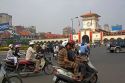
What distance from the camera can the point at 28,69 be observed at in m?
11.9

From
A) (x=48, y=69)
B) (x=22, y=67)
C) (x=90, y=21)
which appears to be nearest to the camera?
(x=22, y=67)

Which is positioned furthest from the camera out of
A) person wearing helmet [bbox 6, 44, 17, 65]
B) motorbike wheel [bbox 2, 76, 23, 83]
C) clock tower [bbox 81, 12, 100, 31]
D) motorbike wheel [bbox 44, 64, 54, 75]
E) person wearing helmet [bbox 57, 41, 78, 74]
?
clock tower [bbox 81, 12, 100, 31]

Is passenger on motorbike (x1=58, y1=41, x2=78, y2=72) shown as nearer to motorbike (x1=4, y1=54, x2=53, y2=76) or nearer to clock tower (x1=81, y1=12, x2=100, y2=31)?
motorbike (x1=4, y1=54, x2=53, y2=76)

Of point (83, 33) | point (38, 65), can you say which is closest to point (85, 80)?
point (38, 65)

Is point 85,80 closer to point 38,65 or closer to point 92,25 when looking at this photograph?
point 38,65

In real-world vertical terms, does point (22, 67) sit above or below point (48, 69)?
above

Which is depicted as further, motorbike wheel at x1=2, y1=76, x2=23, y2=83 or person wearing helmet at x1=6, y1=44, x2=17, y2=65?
person wearing helmet at x1=6, y1=44, x2=17, y2=65

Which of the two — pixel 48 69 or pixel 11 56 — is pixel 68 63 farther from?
pixel 11 56

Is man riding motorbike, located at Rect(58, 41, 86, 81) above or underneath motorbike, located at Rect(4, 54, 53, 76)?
above

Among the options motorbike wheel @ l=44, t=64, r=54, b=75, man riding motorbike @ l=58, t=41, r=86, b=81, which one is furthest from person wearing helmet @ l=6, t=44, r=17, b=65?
man riding motorbike @ l=58, t=41, r=86, b=81

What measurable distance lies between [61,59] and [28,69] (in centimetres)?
398


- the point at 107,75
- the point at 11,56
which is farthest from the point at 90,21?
the point at 107,75

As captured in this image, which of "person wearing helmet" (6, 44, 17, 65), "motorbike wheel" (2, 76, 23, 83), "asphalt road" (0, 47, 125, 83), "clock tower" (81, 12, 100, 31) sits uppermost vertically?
"clock tower" (81, 12, 100, 31)

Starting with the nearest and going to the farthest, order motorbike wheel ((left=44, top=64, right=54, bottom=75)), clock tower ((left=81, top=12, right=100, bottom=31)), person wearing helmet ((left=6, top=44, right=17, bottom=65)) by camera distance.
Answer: person wearing helmet ((left=6, top=44, right=17, bottom=65))
motorbike wheel ((left=44, top=64, right=54, bottom=75))
clock tower ((left=81, top=12, right=100, bottom=31))
